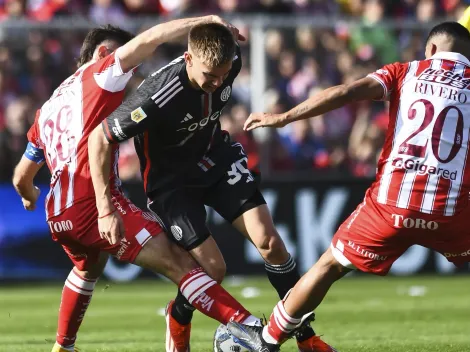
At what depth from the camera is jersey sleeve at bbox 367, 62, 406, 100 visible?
6914 mm

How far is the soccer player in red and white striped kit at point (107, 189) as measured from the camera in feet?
23.3

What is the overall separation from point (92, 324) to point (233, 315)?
3.99 m

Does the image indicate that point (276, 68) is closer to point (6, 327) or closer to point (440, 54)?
point (6, 327)

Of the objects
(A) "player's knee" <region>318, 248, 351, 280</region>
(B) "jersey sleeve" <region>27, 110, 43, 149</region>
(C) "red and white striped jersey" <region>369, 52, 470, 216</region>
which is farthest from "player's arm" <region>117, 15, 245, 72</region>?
(A) "player's knee" <region>318, 248, 351, 280</region>

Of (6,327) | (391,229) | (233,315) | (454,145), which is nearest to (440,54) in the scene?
(454,145)

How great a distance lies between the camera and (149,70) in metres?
14.7

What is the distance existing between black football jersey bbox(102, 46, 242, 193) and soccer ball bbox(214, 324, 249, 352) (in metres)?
1.21

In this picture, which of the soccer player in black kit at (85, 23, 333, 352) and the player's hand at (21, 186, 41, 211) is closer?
the soccer player in black kit at (85, 23, 333, 352)

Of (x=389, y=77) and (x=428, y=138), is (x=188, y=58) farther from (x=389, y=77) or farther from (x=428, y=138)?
(x=428, y=138)

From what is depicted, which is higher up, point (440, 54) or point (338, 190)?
point (440, 54)

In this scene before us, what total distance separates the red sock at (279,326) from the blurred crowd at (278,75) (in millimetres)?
7897

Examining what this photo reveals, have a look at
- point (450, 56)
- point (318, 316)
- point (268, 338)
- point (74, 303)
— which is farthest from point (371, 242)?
point (318, 316)

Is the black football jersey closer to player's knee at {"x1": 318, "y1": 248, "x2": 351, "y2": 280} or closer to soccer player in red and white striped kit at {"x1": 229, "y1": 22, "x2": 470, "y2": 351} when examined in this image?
soccer player in red and white striped kit at {"x1": 229, "y1": 22, "x2": 470, "y2": 351}

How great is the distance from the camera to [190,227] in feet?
25.1
